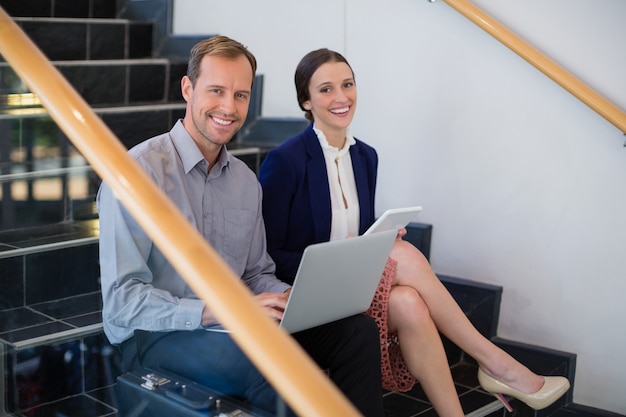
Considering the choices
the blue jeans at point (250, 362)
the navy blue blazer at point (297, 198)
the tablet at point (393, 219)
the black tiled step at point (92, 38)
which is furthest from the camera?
the navy blue blazer at point (297, 198)

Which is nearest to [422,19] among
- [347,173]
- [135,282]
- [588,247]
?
[347,173]

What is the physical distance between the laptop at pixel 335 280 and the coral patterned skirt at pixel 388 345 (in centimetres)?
26

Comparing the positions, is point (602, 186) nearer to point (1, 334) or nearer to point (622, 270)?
point (622, 270)

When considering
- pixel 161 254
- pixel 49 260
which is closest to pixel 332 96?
pixel 49 260

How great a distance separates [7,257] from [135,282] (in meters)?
0.20

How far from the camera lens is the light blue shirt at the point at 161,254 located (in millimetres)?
1211

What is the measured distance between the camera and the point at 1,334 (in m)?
1.38

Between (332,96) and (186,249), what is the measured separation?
1395 millimetres

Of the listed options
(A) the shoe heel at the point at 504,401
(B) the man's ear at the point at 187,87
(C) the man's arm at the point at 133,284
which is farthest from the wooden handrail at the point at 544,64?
(C) the man's arm at the point at 133,284

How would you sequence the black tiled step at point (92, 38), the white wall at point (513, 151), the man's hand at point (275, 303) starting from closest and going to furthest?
the man's hand at point (275, 303) < the black tiled step at point (92, 38) < the white wall at point (513, 151)

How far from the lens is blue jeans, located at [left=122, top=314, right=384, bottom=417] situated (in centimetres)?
114

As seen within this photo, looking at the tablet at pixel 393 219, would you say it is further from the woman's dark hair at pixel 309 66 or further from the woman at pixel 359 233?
the woman's dark hair at pixel 309 66

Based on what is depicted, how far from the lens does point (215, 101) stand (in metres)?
1.80

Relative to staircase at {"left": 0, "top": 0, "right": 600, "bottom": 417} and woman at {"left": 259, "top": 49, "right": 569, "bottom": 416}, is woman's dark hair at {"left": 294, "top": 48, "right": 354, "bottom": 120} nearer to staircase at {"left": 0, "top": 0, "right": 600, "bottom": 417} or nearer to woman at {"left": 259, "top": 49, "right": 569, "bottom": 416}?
woman at {"left": 259, "top": 49, "right": 569, "bottom": 416}
